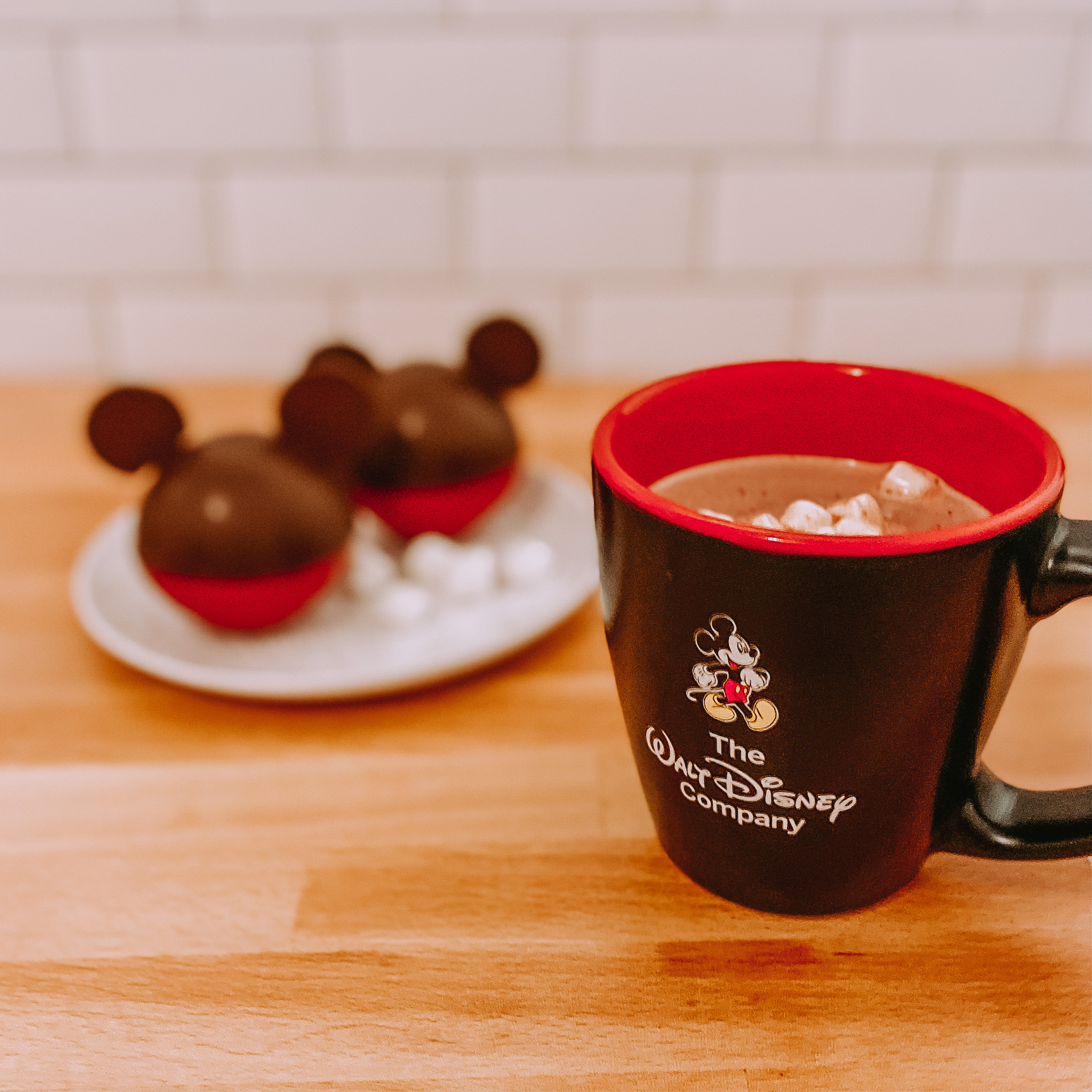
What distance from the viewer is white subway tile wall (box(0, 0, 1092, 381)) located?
0.92 meters

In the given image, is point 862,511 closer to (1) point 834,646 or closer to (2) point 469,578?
(1) point 834,646

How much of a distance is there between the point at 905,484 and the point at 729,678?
0.12 meters

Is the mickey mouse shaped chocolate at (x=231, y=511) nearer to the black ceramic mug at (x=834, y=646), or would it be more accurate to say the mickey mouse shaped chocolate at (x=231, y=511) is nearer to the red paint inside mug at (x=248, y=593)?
the red paint inside mug at (x=248, y=593)

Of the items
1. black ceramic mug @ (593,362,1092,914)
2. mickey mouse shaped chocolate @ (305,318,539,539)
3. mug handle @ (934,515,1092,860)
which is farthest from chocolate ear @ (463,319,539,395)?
mug handle @ (934,515,1092,860)

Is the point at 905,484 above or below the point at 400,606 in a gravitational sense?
above

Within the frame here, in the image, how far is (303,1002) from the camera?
1.14 feet

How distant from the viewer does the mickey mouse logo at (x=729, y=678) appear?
12.4 inches

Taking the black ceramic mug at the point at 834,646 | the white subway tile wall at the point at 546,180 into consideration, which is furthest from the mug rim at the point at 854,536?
the white subway tile wall at the point at 546,180

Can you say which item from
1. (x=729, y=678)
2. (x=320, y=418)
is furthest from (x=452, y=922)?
(x=320, y=418)

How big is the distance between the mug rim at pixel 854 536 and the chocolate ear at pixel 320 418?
19 centimetres

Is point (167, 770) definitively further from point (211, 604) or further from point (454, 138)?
point (454, 138)

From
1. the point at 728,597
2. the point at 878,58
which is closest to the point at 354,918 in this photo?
the point at 728,597

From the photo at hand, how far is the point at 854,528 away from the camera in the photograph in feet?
1.13

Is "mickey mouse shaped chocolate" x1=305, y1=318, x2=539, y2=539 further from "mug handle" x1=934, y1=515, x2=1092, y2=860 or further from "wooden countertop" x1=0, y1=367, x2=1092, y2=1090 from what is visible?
"mug handle" x1=934, y1=515, x2=1092, y2=860
